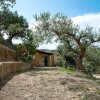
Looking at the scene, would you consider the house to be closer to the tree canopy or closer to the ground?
the tree canopy

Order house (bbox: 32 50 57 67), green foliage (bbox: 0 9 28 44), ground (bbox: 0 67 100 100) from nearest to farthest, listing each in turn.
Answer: ground (bbox: 0 67 100 100), green foliage (bbox: 0 9 28 44), house (bbox: 32 50 57 67)

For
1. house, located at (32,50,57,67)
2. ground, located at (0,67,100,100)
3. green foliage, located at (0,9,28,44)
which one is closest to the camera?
ground, located at (0,67,100,100)

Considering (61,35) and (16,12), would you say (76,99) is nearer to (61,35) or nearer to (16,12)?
(61,35)

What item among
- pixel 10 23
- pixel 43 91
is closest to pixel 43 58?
pixel 10 23

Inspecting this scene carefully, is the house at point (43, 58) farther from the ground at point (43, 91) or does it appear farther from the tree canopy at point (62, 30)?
the ground at point (43, 91)

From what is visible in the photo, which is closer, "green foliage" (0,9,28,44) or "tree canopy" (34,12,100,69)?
"tree canopy" (34,12,100,69)

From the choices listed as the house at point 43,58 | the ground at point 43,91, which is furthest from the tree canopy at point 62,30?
the house at point 43,58

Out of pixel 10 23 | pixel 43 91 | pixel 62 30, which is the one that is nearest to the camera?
pixel 43 91

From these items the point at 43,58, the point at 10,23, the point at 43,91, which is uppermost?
the point at 10,23

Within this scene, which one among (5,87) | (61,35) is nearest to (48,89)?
(5,87)

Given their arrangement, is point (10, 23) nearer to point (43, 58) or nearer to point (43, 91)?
point (43, 58)

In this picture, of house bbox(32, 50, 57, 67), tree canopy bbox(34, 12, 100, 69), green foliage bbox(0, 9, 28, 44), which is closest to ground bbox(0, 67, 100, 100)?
tree canopy bbox(34, 12, 100, 69)

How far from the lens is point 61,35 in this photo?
893 inches

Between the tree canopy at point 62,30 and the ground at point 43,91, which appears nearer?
the ground at point 43,91
